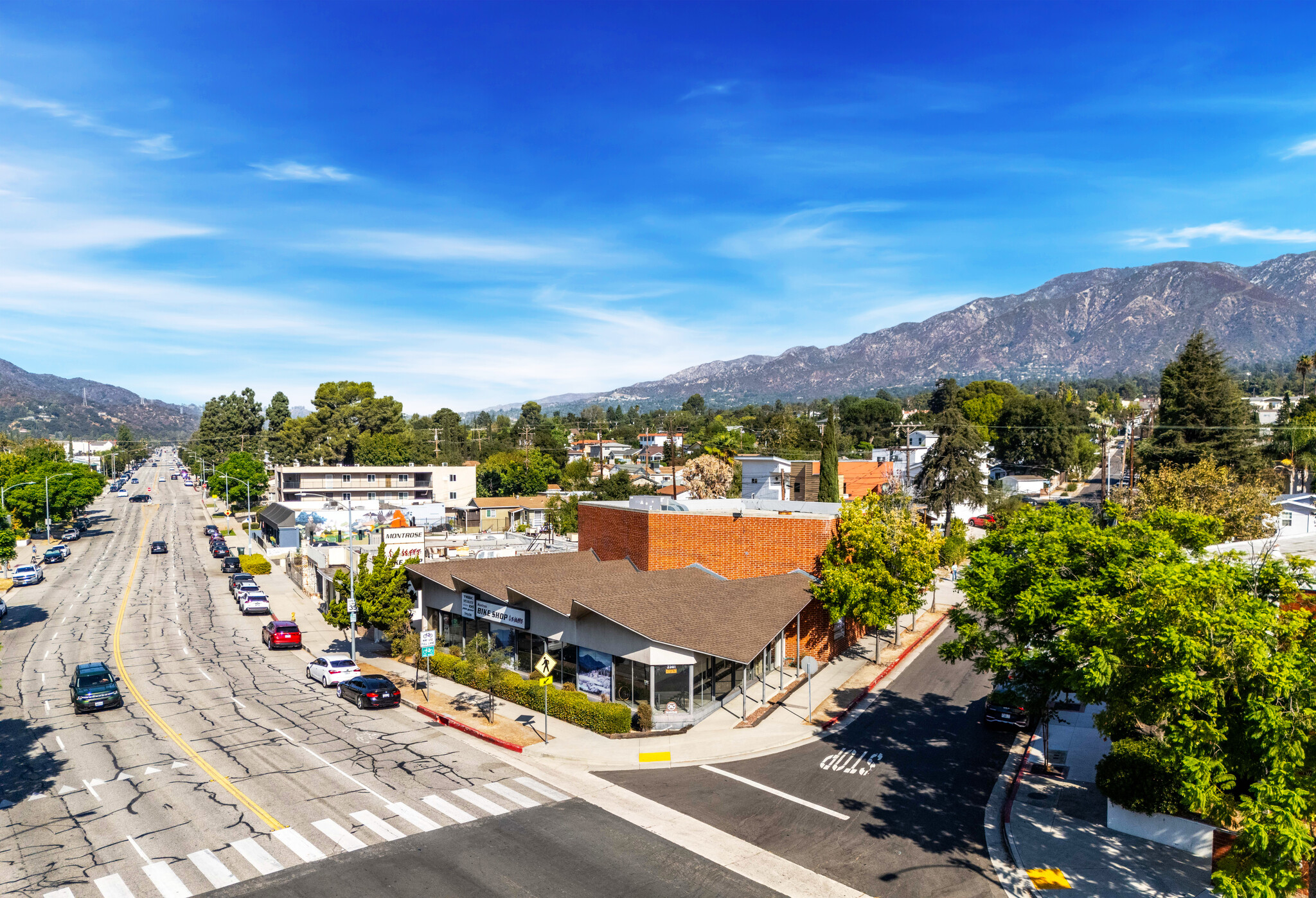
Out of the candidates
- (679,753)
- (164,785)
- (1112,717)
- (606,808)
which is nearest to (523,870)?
(606,808)

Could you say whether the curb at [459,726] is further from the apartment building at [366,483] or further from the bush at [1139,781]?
the apartment building at [366,483]

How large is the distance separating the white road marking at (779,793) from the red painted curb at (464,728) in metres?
7.00

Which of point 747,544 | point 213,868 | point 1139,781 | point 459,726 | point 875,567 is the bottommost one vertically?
point 459,726

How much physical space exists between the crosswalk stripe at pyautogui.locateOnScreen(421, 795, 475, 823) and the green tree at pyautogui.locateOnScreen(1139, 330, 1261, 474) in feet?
232

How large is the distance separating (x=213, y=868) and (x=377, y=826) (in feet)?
12.6

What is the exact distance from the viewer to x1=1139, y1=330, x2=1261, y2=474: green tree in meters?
69.8

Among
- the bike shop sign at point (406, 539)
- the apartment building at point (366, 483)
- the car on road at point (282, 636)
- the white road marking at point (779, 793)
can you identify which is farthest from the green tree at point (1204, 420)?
the apartment building at point (366, 483)

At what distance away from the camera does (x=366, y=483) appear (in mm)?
112562

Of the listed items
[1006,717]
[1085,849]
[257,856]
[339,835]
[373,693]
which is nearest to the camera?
[257,856]

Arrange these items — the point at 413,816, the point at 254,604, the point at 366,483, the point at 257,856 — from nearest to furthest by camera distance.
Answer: the point at 257,856 → the point at 413,816 → the point at 254,604 → the point at 366,483

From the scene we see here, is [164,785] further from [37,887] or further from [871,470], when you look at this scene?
[871,470]

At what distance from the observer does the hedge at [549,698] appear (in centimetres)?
2938

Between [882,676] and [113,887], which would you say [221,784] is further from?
[882,676]

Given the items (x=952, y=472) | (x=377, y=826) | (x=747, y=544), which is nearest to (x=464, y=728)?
(x=377, y=826)
